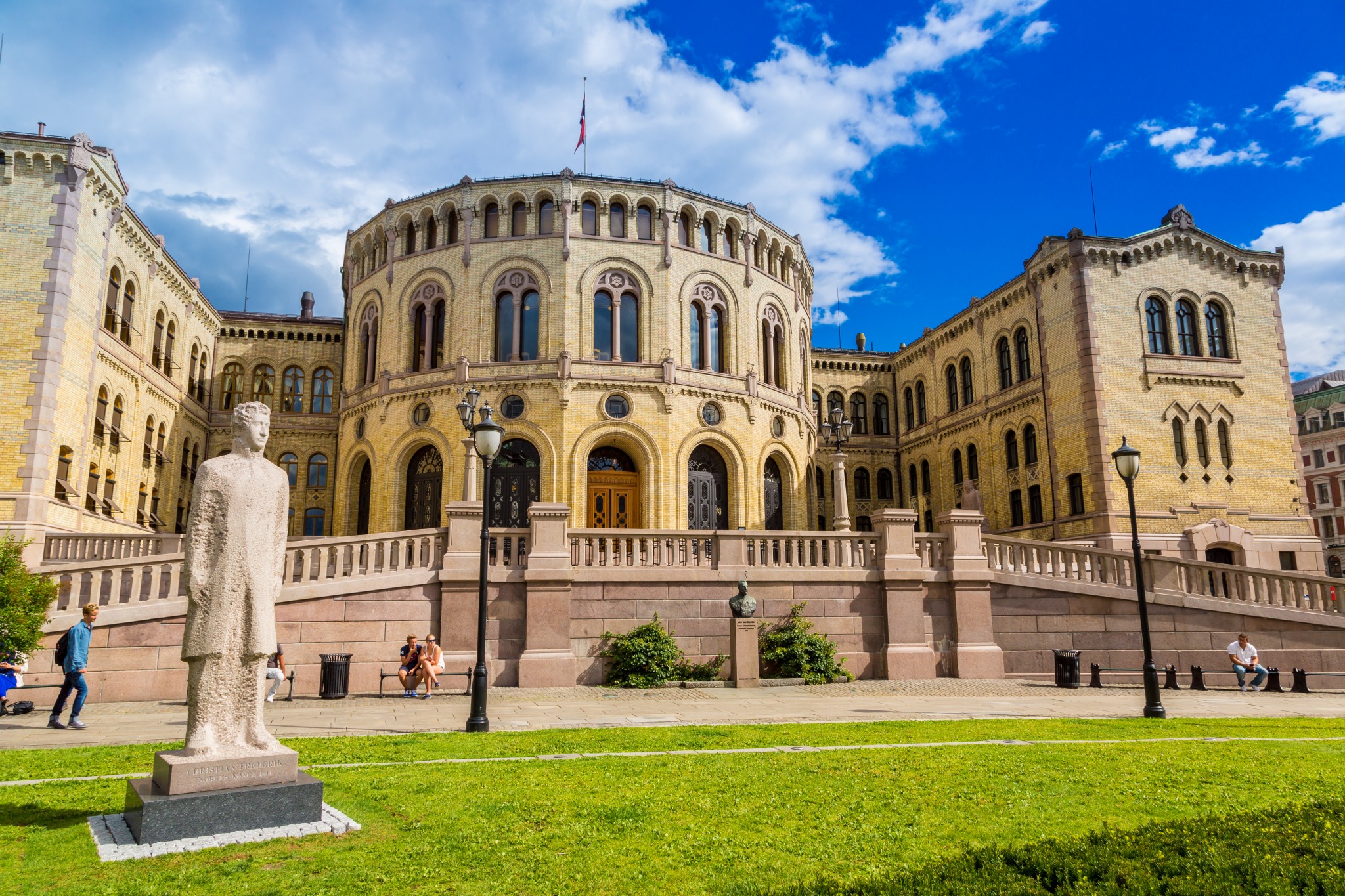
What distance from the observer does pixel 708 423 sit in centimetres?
3266

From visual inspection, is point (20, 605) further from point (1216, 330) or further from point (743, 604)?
point (1216, 330)

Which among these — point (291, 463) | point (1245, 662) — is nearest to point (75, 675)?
point (1245, 662)

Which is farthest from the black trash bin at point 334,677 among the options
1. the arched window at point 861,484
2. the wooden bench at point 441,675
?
the arched window at point 861,484

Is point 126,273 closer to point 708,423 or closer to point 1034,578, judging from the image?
point 708,423

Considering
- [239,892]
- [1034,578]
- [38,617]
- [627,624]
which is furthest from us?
[1034,578]

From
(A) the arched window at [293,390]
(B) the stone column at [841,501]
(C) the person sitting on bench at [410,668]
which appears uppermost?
(A) the arched window at [293,390]

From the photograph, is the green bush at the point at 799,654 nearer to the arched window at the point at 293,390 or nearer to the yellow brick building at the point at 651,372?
the yellow brick building at the point at 651,372

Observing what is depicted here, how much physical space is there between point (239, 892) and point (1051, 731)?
10.2m

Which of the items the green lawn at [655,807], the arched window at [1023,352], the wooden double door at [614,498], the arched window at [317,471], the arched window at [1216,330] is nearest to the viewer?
the green lawn at [655,807]

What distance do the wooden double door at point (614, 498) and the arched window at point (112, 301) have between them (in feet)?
55.5

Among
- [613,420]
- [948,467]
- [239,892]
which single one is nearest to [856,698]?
[239,892]

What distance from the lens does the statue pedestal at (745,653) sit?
18.5 meters

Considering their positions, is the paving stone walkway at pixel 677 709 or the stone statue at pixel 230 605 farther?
the paving stone walkway at pixel 677 709

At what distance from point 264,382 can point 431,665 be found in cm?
2841
